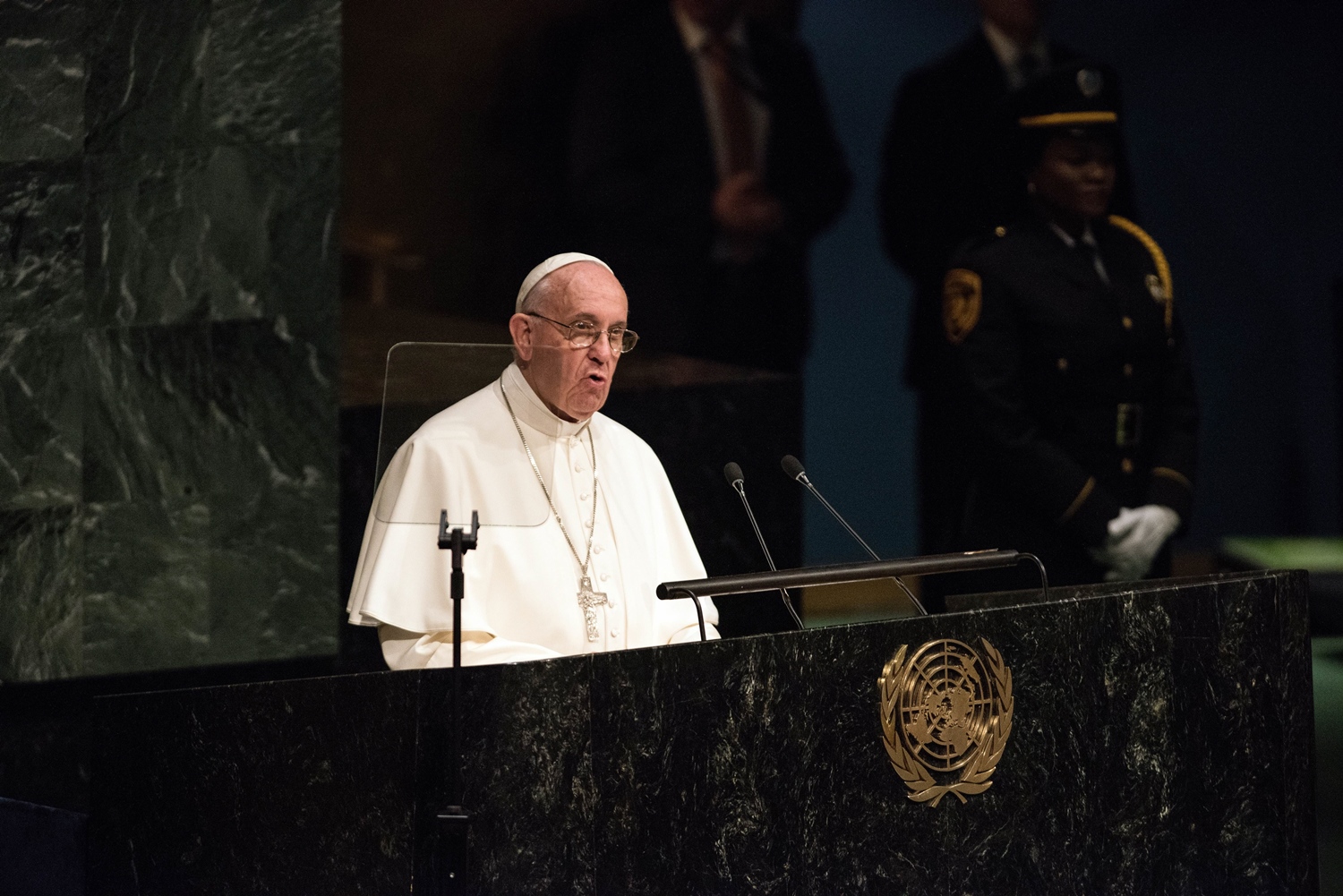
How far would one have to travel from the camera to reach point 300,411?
4883mm

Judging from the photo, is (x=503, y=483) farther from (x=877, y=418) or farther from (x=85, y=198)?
(x=877, y=418)

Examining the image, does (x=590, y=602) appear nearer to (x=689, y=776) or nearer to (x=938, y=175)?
(x=689, y=776)

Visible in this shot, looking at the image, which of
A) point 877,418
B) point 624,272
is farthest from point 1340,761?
point 624,272

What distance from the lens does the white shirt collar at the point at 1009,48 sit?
6.87 meters

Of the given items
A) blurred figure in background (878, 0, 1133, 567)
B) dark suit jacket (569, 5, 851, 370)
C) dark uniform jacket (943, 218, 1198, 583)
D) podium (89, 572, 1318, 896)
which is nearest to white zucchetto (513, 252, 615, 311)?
podium (89, 572, 1318, 896)

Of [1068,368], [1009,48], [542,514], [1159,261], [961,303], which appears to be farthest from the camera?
[1009,48]

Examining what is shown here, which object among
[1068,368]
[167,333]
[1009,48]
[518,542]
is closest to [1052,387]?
[1068,368]

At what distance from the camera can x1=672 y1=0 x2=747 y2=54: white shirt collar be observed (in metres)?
Result: 6.55

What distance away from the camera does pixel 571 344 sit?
3.14 m

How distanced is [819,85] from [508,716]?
16.8 ft

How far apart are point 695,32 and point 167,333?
2.79 meters

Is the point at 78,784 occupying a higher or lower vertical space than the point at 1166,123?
lower

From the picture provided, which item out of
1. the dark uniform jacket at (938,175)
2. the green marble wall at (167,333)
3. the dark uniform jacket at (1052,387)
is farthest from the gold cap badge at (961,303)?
the green marble wall at (167,333)

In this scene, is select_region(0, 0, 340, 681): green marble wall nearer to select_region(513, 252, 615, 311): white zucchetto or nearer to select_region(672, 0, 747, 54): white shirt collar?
select_region(513, 252, 615, 311): white zucchetto
